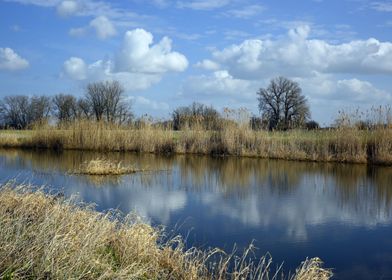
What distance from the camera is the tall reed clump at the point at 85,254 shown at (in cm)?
332

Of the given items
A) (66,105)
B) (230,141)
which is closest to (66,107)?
(66,105)

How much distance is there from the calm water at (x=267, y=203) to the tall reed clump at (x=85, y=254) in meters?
1.21

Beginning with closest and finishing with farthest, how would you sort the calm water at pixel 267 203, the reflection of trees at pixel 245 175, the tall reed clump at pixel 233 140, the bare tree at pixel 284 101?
1. the calm water at pixel 267 203
2. the reflection of trees at pixel 245 175
3. the tall reed clump at pixel 233 140
4. the bare tree at pixel 284 101

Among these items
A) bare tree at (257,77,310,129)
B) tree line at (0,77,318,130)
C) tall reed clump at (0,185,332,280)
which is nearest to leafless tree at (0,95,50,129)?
tree line at (0,77,318,130)

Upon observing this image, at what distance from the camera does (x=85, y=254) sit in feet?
12.0

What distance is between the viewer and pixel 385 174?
13156 mm

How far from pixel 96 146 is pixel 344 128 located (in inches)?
398

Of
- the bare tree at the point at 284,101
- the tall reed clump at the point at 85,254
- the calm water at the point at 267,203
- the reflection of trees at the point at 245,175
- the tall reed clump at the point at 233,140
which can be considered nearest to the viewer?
the tall reed clump at the point at 85,254

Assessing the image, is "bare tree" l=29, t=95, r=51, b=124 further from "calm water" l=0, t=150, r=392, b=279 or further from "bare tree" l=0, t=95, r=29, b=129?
"calm water" l=0, t=150, r=392, b=279

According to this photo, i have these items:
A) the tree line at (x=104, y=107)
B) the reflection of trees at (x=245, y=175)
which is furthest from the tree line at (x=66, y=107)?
the reflection of trees at (x=245, y=175)

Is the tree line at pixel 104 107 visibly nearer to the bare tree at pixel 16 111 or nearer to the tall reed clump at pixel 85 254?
the bare tree at pixel 16 111

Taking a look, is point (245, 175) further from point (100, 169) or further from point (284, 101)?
point (284, 101)

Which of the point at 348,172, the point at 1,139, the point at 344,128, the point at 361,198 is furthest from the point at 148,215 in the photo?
the point at 1,139

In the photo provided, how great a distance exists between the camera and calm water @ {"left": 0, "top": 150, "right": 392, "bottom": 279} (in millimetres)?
5945
